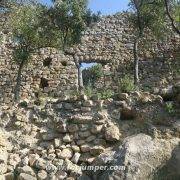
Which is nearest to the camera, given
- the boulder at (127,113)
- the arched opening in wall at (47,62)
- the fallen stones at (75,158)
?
the fallen stones at (75,158)

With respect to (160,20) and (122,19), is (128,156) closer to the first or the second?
(160,20)

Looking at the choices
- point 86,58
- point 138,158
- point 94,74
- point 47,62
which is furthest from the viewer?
point 47,62

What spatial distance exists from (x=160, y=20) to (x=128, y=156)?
1222cm

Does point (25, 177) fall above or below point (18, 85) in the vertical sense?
below

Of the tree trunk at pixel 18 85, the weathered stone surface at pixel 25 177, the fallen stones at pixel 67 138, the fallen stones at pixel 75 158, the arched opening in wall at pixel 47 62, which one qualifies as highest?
the arched opening in wall at pixel 47 62

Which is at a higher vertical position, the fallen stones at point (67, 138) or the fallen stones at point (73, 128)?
the fallen stones at point (73, 128)

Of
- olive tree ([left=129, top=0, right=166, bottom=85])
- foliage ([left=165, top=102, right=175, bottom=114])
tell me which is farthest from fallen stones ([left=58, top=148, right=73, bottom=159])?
olive tree ([left=129, top=0, right=166, bottom=85])

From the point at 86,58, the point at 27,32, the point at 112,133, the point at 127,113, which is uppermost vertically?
the point at 27,32

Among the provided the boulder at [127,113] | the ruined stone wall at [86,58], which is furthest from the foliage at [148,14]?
the boulder at [127,113]

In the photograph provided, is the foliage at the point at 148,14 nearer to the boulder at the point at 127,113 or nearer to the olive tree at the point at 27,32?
the olive tree at the point at 27,32

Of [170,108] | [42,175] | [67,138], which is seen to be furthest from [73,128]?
[170,108]

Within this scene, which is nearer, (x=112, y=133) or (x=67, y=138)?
(x=112, y=133)

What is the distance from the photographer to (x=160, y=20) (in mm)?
19609

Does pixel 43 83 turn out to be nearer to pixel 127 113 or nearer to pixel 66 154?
pixel 127 113
